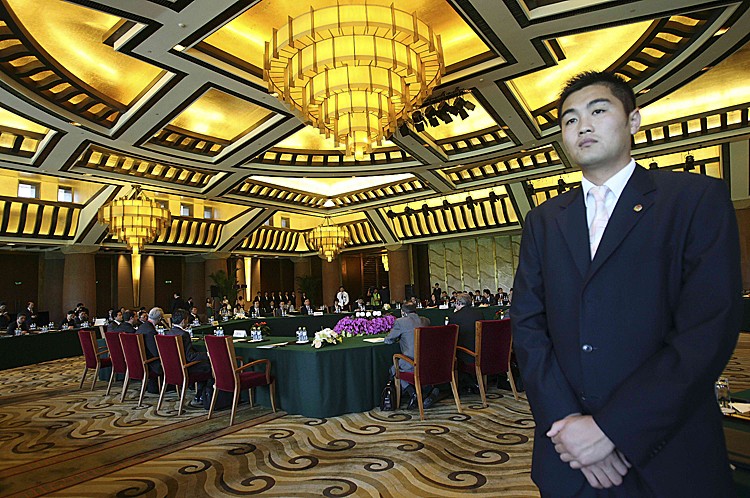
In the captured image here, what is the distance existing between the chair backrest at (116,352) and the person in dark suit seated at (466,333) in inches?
195

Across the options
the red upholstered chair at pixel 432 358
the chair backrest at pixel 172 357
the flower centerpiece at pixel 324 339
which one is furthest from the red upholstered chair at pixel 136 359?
the red upholstered chair at pixel 432 358

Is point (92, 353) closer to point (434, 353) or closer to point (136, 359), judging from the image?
point (136, 359)

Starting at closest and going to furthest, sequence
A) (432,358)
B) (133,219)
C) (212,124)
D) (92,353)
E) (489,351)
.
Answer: (432,358)
(489,351)
(92,353)
(212,124)
(133,219)

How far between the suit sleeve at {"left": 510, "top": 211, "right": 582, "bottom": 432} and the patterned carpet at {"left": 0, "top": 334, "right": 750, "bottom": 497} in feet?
7.37

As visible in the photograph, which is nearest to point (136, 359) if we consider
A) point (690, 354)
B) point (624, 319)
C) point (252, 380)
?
point (252, 380)

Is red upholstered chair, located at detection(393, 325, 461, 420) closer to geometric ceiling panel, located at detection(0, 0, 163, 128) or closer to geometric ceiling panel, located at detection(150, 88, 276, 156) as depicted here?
geometric ceiling panel, located at detection(0, 0, 163, 128)

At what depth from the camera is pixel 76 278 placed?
1533 centimetres

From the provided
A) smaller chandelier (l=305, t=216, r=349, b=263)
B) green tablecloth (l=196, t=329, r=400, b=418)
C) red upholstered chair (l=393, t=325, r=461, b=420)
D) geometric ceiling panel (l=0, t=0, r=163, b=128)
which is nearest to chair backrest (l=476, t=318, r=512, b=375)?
red upholstered chair (l=393, t=325, r=461, b=420)

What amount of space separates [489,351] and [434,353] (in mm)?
889

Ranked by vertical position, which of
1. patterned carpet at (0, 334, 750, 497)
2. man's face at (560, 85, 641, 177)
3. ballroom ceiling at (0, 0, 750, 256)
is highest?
ballroom ceiling at (0, 0, 750, 256)

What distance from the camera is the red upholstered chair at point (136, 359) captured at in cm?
617

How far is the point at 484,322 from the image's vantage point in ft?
17.7

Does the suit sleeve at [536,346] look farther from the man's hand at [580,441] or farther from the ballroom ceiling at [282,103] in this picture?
the ballroom ceiling at [282,103]

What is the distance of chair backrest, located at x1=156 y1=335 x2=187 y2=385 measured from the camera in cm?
557
